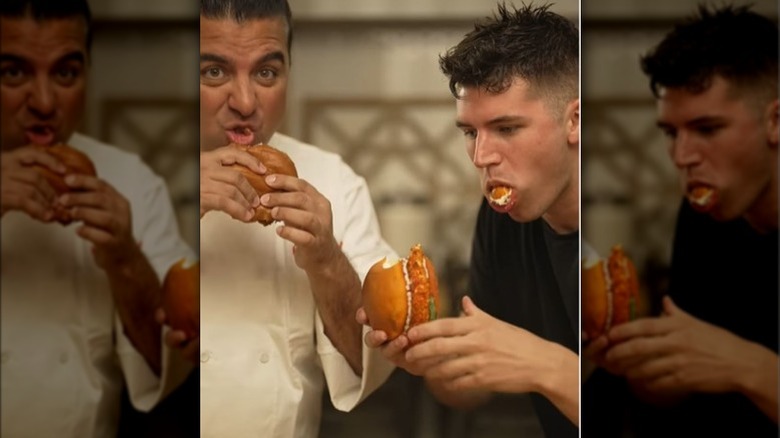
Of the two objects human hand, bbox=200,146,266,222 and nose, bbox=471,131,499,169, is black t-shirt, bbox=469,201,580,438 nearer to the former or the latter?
nose, bbox=471,131,499,169

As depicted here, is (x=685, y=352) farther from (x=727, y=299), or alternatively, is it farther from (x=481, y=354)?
(x=481, y=354)

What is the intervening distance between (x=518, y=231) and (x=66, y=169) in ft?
3.52

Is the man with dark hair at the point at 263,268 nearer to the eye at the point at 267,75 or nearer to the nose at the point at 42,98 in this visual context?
Result: the eye at the point at 267,75

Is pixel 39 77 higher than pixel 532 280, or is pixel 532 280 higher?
pixel 39 77

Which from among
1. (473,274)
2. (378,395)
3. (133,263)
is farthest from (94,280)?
(473,274)

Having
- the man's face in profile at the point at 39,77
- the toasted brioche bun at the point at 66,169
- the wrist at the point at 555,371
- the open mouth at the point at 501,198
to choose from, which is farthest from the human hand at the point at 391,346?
the man's face in profile at the point at 39,77

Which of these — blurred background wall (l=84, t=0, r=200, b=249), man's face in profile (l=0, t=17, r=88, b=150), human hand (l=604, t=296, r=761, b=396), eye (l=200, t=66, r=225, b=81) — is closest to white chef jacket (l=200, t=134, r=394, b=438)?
blurred background wall (l=84, t=0, r=200, b=249)

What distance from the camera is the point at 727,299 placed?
7.97ft

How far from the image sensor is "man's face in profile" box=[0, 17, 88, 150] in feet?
7.60

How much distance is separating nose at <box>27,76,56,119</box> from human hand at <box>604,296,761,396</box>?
1.44m

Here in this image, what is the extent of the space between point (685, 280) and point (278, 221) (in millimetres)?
993

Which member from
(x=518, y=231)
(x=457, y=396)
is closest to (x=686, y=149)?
(x=518, y=231)

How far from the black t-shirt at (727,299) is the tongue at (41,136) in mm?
1514

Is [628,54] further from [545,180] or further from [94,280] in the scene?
[94,280]
